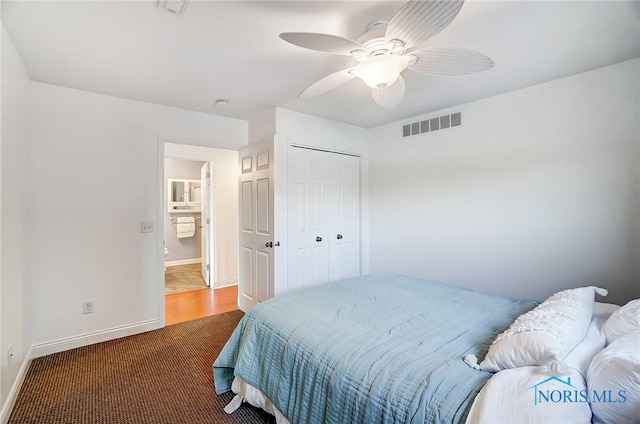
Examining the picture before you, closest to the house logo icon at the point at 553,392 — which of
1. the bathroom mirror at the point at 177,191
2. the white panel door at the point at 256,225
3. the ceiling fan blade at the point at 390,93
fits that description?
the ceiling fan blade at the point at 390,93

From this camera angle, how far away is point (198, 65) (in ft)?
6.84

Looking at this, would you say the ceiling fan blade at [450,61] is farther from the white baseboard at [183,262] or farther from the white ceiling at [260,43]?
the white baseboard at [183,262]

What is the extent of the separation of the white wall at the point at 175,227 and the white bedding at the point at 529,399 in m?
6.07

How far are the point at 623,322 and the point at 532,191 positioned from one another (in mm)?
1576

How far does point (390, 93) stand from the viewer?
1831 mm

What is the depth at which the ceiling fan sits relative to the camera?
3.76 feet

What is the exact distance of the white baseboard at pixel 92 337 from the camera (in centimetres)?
244

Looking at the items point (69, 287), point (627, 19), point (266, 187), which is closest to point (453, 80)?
point (627, 19)

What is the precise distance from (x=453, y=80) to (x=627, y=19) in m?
0.98

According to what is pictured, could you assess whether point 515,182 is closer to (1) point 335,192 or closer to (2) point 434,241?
(2) point 434,241

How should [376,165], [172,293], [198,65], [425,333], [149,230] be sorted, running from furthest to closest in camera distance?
[172,293]
[376,165]
[149,230]
[198,65]
[425,333]

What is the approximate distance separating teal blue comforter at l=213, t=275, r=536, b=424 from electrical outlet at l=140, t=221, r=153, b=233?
1678 mm

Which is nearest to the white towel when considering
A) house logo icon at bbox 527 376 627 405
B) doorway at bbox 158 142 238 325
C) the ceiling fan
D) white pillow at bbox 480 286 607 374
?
doorway at bbox 158 142 238 325

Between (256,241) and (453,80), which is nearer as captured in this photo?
(453,80)
